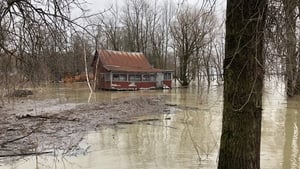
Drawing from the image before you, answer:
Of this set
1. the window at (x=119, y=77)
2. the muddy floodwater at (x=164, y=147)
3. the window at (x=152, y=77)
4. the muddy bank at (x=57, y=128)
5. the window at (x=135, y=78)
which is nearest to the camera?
the muddy floodwater at (x=164, y=147)

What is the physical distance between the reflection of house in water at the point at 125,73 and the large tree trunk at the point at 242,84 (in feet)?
94.5

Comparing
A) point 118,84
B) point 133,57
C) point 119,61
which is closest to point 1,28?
point 118,84

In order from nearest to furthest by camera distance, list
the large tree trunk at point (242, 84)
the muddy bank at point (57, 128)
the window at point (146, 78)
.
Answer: the large tree trunk at point (242, 84) < the muddy bank at point (57, 128) < the window at point (146, 78)

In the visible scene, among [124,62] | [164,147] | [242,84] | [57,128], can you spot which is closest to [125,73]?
[124,62]

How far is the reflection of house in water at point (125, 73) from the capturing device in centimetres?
3284

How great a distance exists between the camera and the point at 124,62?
35625 mm

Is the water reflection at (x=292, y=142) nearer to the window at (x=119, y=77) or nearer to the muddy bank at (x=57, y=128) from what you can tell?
the muddy bank at (x=57, y=128)

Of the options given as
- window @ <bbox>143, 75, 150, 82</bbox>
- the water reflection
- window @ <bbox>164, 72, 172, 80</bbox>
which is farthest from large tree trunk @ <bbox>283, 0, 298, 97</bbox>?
window @ <bbox>164, 72, 172, 80</bbox>

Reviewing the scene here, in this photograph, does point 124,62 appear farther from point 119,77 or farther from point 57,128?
point 57,128

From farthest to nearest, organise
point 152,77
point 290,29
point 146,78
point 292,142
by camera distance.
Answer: point 152,77 → point 146,78 → point 292,142 → point 290,29

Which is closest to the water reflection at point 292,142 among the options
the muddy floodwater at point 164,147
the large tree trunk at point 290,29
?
the muddy floodwater at point 164,147

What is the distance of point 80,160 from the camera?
7637 millimetres

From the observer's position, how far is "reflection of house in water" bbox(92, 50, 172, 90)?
32844mm

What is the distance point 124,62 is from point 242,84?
3310cm
